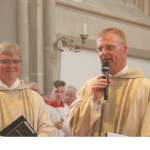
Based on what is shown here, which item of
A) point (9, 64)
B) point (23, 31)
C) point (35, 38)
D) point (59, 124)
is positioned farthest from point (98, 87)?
point (35, 38)

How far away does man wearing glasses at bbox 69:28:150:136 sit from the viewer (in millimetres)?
2959

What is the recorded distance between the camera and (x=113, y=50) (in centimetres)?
296

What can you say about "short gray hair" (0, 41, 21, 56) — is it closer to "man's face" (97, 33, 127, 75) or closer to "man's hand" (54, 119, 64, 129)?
"man's face" (97, 33, 127, 75)

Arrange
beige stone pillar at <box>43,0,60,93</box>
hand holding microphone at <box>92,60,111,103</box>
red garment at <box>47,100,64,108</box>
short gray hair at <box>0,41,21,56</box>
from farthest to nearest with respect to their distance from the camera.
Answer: beige stone pillar at <box>43,0,60,93</box>, red garment at <box>47,100,64,108</box>, short gray hair at <box>0,41,21,56</box>, hand holding microphone at <box>92,60,111,103</box>

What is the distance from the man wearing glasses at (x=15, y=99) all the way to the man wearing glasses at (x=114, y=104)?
1.21 ft

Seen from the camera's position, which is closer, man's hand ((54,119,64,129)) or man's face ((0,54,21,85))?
man's face ((0,54,21,85))

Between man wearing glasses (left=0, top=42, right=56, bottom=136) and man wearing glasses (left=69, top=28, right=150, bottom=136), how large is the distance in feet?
1.21

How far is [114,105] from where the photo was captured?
3.13m

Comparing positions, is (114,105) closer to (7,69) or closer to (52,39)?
(7,69)

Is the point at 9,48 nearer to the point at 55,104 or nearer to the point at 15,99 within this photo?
the point at 15,99

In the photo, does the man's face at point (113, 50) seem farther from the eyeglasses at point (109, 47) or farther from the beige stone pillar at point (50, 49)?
the beige stone pillar at point (50, 49)

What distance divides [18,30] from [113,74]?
6.58 metres

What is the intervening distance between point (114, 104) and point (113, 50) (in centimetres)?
39

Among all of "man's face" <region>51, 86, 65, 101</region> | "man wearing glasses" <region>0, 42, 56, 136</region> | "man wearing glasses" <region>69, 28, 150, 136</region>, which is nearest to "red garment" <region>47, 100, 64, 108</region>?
"man's face" <region>51, 86, 65, 101</region>
